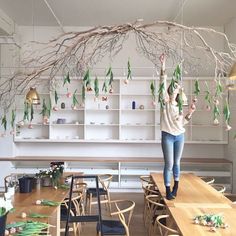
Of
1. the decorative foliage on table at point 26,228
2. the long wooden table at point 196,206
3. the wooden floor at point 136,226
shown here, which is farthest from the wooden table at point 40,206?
the long wooden table at point 196,206

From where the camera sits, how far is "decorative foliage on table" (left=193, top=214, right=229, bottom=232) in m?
2.94

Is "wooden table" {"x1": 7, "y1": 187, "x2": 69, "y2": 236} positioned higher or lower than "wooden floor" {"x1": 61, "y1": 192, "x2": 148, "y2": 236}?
higher

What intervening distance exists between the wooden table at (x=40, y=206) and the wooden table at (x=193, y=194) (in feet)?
3.82

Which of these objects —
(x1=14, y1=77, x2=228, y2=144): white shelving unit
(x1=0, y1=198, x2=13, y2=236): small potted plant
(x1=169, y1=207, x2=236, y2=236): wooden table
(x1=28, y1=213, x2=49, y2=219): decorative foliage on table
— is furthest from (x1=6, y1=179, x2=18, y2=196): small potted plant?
(x1=14, y1=77, x2=228, y2=144): white shelving unit

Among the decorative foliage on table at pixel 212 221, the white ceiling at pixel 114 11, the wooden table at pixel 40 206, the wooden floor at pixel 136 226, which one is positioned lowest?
the wooden floor at pixel 136 226

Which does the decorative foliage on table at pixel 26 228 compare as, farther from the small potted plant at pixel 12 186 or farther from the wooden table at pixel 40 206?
the small potted plant at pixel 12 186

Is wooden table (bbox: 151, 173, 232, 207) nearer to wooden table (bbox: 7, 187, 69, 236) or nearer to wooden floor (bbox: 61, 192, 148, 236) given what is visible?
wooden floor (bbox: 61, 192, 148, 236)

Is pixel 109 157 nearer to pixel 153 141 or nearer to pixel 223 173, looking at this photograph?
pixel 153 141

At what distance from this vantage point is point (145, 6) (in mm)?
6977

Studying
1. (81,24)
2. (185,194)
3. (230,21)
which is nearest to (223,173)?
(230,21)

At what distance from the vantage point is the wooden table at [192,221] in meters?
2.77

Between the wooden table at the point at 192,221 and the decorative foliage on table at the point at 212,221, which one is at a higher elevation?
the decorative foliage on table at the point at 212,221

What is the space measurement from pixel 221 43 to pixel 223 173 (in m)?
2.93

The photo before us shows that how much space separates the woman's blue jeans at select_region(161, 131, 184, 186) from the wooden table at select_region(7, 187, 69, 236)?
1.23 m
